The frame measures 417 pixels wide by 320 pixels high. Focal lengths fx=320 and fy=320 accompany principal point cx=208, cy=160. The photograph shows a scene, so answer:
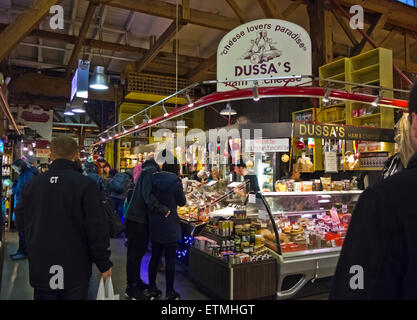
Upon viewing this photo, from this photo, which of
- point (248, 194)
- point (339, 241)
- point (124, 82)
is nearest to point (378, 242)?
point (248, 194)

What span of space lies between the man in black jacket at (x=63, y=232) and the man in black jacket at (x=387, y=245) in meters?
1.88

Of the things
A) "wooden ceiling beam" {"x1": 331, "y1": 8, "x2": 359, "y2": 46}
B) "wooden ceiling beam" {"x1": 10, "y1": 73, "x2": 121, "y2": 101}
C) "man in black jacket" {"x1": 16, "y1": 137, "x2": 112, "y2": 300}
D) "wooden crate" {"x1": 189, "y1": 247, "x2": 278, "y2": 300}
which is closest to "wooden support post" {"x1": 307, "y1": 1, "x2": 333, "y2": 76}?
"wooden ceiling beam" {"x1": 331, "y1": 8, "x2": 359, "y2": 46}

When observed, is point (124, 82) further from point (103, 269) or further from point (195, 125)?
point (103, 269)

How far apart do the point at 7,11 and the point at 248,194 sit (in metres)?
7.71

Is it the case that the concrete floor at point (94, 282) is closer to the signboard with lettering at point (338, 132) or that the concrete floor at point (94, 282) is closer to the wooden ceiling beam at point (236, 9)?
the signboard with lettering at point (338, 132)

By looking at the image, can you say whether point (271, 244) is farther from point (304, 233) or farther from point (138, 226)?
point (138, 226)

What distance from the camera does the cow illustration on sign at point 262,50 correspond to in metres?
3.95

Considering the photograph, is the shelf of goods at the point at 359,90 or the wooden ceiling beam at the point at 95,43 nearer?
the shelf of goods at the point at 359,90

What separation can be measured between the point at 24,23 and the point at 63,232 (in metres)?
4.38

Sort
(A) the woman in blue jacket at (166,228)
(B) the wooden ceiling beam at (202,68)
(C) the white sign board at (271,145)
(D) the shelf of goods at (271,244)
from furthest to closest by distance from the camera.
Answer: (B) the wooden ceiling beam at (202,68) < (C) the white sign board at (271,145) < (A) the woman in blue jacket at (166,228) < (D) the shelf of goods at (271,244)

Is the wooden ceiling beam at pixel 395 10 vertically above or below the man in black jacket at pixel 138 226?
above

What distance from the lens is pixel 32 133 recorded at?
12.2 metres

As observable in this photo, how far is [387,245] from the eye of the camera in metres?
0.86

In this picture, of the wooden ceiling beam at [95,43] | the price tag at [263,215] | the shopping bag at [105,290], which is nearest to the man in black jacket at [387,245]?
the shopping bag at [105,290]
